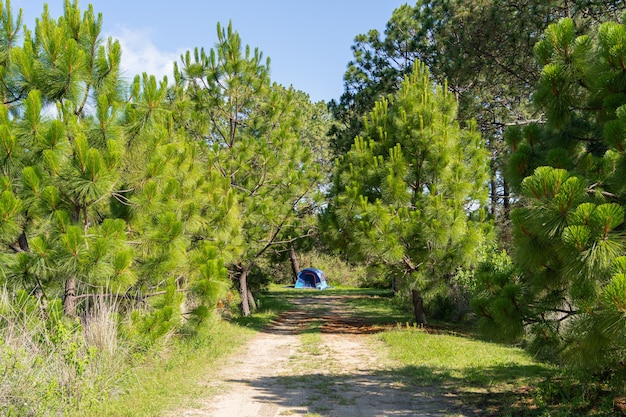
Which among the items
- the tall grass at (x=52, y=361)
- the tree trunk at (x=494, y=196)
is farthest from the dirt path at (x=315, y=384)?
the tree trunk at (x=494, y=196)

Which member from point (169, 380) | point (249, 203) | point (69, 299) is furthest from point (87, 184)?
point (249, 203)

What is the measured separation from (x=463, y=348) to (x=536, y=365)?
77.3 inches

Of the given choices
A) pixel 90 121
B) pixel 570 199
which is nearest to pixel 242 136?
pixel 90 121

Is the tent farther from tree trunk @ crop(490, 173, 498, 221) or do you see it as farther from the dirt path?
the dirt path

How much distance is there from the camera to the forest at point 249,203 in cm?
412

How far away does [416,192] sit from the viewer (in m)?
12.6

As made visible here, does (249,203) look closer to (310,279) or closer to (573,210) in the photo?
(573,210)

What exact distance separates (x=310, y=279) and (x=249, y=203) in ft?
69.6

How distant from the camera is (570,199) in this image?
3.56 m

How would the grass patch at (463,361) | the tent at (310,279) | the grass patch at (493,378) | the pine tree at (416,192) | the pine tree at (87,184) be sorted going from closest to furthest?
the grass patch at (493,378), the pine tree at (87,184), the grass patch at (463,361), the pine tree at (416,192), the tent at (310,279)

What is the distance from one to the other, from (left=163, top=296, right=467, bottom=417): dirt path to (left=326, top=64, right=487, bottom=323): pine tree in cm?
224

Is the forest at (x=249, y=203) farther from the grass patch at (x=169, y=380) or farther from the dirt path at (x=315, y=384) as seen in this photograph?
the dirt path at (x=315, y=384)

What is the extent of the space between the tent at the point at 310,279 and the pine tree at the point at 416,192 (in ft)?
70.5

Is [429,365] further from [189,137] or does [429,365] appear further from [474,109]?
[474,109]
